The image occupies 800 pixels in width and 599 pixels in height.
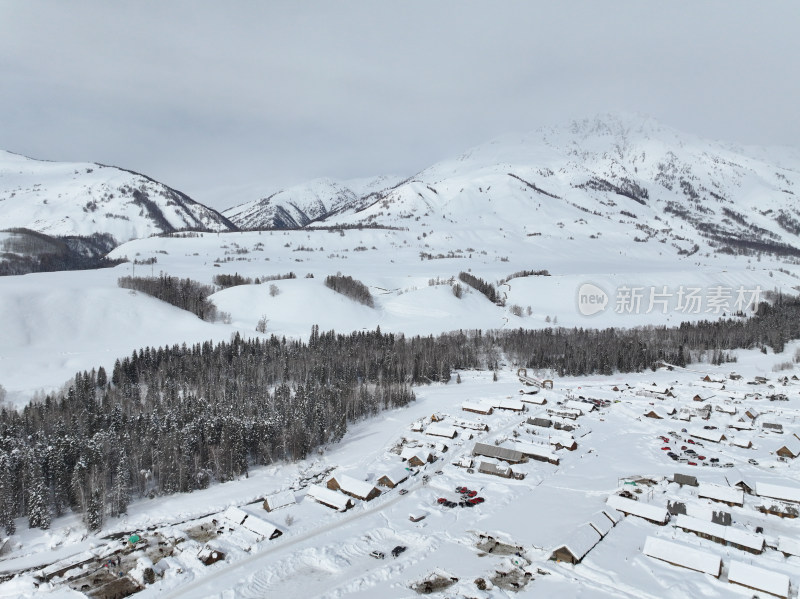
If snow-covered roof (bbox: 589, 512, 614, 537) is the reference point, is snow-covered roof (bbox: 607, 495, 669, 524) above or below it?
above

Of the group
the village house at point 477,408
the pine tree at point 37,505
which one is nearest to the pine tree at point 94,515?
the pine tree at point 37,505

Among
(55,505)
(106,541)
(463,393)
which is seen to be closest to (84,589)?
(106,541)

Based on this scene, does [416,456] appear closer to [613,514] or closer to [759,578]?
[613,514]

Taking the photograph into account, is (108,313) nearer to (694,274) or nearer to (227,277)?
(227,277)

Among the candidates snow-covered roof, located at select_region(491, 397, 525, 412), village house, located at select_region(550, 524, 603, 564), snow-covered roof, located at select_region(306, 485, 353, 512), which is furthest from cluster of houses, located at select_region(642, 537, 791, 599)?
snow-covered roof, located at select_region(491, 397, 525, 412)

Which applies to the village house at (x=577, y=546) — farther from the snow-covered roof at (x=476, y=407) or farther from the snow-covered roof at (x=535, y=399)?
the snow-covered roof at (x=535, y=399)

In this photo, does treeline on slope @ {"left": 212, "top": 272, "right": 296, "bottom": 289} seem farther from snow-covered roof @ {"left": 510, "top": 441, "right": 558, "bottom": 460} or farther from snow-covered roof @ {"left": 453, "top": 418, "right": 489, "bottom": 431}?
snow-covered roof @ {"left": 510, "top": 441, "right": 558, "bottom": 460}
